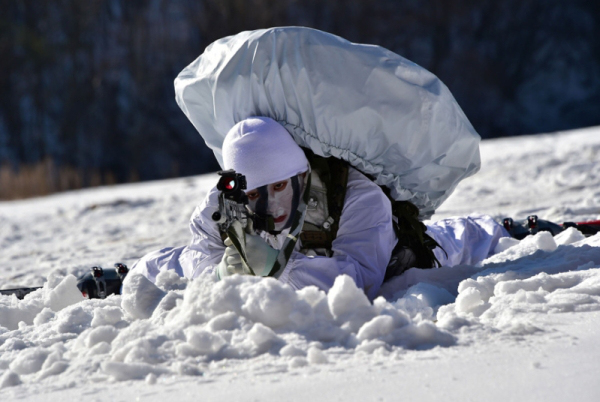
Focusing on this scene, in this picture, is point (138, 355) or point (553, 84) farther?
point (553, 84)

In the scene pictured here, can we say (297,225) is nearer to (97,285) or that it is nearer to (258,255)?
(258,255)

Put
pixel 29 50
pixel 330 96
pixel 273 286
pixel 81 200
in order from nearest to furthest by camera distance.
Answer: pixel 273 286, pixel 330 96, pixel 81 200, pixel 29 50

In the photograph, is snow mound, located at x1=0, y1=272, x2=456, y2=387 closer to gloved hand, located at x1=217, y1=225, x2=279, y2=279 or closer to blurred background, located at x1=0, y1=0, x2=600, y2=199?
gloved hand, located at x1=217, y1=225, x2=279, y2=279

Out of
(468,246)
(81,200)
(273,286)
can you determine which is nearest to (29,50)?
(81,200)

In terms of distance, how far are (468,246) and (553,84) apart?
14243 mm

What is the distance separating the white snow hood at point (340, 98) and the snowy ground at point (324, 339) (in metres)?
0.44

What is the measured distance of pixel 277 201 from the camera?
2.33 m

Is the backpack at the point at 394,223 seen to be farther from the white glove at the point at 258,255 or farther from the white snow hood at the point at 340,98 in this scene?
the white glove at the point at 258,255

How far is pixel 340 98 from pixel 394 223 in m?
0.52

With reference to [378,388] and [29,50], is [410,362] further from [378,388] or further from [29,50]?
[29,50]

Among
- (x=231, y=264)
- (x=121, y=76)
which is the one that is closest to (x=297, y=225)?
(x=231, y=264)

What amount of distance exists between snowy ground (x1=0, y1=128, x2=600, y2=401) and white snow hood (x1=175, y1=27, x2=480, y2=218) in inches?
17.5

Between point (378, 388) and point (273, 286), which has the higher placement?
point (273, 286)

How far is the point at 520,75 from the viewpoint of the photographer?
55.3 feet
